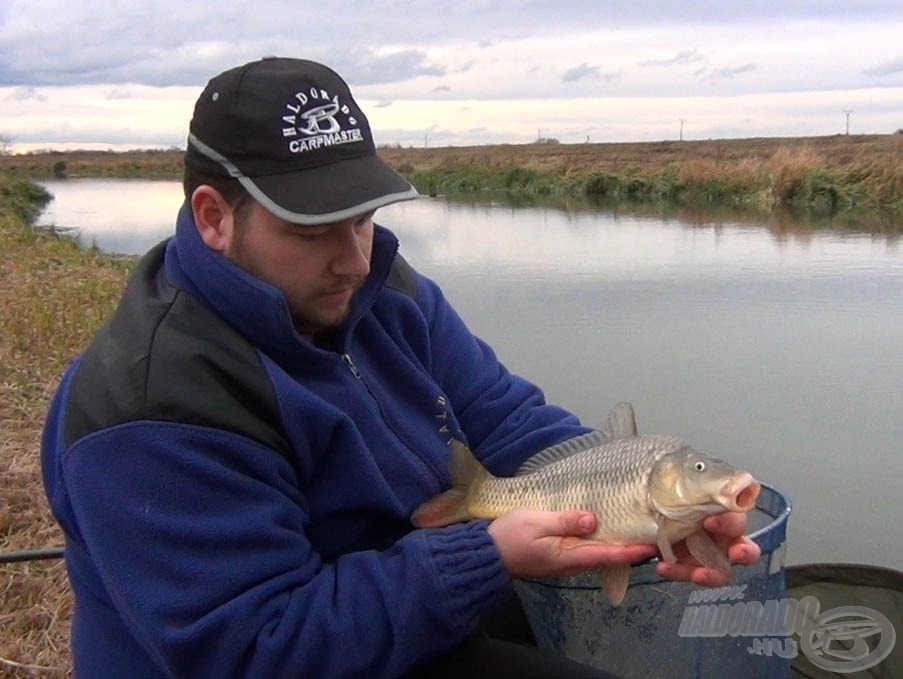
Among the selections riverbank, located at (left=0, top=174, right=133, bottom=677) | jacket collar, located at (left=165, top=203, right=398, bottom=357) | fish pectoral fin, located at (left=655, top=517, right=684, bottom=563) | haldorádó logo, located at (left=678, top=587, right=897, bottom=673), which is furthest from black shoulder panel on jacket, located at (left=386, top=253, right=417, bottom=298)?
riverbank, located at (left=0, top=174, right=133, bottom=677)

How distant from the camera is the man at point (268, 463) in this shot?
61.1 inches

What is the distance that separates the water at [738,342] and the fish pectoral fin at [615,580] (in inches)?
107

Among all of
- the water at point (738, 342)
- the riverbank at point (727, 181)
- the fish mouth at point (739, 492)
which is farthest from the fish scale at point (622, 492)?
the riverbank at point (727, 181)

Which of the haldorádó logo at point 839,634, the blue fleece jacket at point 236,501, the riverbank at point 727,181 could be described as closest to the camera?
the blue fleece jacket at point 236,501

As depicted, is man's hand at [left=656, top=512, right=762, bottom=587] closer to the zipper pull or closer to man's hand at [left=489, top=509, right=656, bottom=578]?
man's hand at [left=489, top=509, right=656, bottom=578]

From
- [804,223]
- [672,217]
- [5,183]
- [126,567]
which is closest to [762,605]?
[126,567]

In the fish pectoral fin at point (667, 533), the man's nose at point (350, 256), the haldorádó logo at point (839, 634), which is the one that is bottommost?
the haldorádó logo at point (839, 634)

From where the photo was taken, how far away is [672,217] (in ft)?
63.0

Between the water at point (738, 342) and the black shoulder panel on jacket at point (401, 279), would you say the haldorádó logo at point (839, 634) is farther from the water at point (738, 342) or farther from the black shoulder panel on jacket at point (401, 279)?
the water at point (738, 342)

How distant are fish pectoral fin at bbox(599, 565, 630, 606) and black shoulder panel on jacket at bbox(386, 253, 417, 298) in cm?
66

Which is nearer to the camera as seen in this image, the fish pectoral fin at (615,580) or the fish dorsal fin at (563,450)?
the fish pectoral fin at (615,580)

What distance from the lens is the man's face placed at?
171cm

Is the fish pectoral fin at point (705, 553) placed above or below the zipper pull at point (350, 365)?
below

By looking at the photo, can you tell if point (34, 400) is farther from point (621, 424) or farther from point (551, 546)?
point (551, 546)
